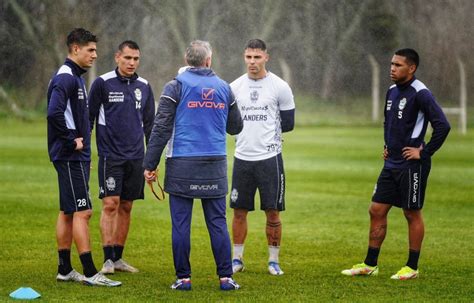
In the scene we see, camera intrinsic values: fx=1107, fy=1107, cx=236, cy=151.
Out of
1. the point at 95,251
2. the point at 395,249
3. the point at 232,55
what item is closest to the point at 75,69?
the point at 95,251

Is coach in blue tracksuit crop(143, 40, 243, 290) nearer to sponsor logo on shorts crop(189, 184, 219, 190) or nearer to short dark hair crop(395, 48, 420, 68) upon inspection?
sponsor logo on shorts crop(189, 184, 219, 190)

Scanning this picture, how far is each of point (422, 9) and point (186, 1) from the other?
10.7 metres

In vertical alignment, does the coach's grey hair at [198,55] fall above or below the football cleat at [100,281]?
above

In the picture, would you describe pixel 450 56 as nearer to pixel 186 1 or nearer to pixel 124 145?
pixel 186 1

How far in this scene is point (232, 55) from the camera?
152ft

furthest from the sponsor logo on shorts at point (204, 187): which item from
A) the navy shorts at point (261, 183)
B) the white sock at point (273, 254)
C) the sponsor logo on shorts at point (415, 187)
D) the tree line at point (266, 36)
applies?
the tree line at point (266, 36)

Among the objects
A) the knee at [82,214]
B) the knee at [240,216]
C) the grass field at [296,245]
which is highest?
the knee at [82,214]

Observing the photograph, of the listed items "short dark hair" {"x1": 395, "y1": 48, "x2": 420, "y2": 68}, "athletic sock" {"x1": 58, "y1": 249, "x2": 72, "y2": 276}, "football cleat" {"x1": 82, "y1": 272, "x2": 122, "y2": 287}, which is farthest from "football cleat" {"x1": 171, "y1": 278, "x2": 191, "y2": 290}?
"short dark hair" {"x1": 395, "y1": 48, "x2": 420, "y2": 68}

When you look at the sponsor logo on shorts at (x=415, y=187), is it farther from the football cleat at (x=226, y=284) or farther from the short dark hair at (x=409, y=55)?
the football cleat at (x=226, y=284)

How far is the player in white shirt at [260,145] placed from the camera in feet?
33.6

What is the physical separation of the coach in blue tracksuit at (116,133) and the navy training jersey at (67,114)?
0.77 metres

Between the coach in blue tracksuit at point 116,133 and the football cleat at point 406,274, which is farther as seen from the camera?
the coach in blue tracksuit at point 116,133

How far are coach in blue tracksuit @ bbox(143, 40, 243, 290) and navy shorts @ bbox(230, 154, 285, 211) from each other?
1.27 m

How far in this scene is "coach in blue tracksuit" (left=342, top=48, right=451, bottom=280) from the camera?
9695mm
